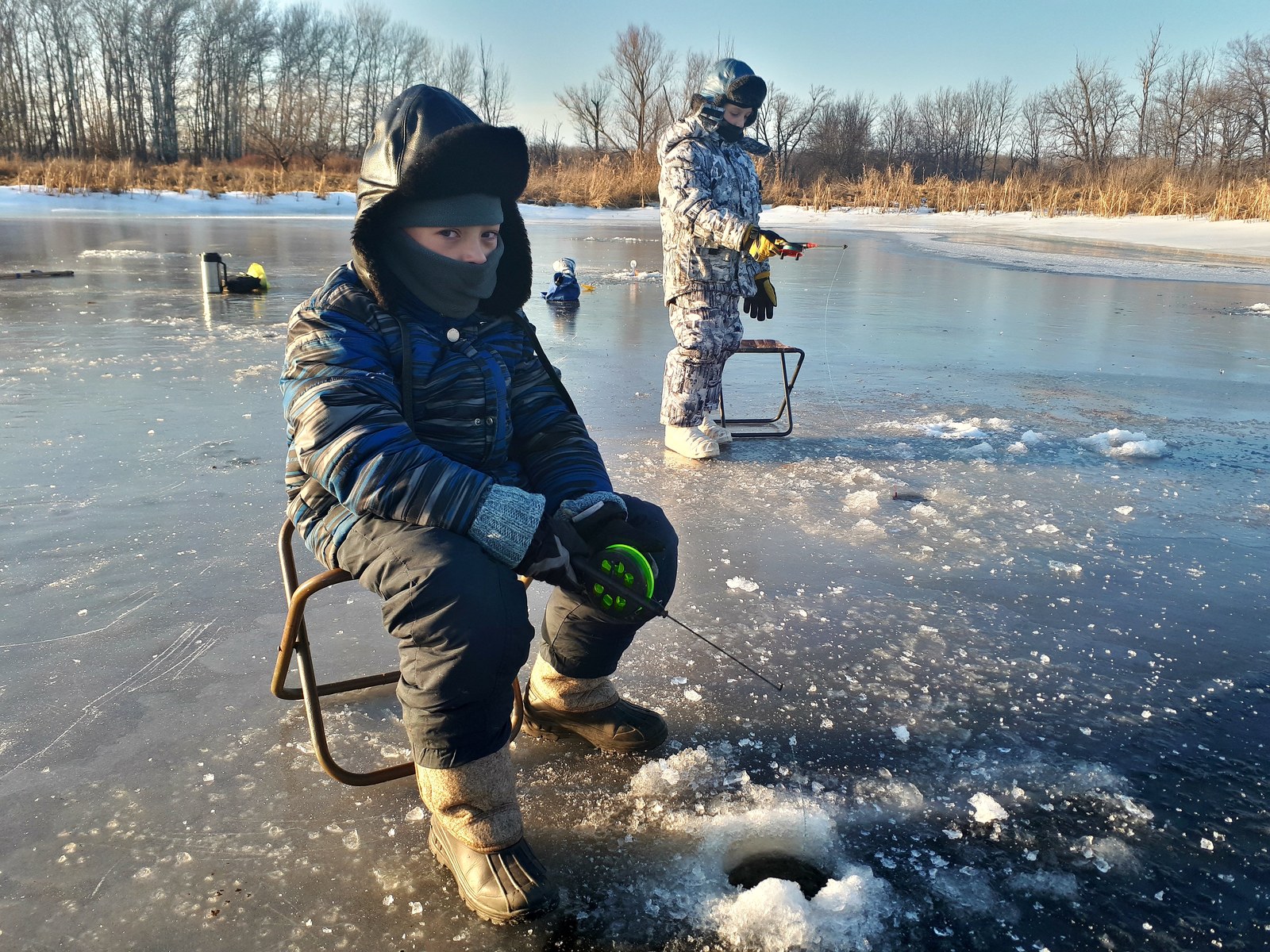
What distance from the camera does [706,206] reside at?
185 inches

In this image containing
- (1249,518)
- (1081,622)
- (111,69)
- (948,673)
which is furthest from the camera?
(111,69)

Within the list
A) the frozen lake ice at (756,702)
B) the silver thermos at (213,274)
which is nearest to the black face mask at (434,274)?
the frozen lake ice at (756,702)

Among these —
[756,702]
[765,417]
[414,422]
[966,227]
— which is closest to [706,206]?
[765,417]

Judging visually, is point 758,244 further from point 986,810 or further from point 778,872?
point 778,872

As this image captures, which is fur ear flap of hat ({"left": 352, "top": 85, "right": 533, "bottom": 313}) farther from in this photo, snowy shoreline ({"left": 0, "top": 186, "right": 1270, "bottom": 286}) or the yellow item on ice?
snowy shoreline ({"left": 0, "top": 186, "right": 1270, "bottom": 286})

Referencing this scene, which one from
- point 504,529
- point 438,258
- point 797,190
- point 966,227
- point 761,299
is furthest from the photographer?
point 797,190

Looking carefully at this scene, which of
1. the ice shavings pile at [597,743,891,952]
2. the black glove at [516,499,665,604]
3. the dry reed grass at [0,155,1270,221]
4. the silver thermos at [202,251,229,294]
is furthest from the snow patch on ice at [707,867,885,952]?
the dry reed grass at [0,155,1270,221]

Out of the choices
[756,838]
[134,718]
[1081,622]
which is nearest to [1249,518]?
[1081,622]

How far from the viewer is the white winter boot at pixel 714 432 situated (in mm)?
5129

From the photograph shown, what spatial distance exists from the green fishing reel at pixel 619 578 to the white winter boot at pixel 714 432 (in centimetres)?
312

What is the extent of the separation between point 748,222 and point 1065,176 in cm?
4811

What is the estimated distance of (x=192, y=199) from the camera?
31703 millimetres

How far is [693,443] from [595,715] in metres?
2.76

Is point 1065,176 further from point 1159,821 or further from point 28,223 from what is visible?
point 1159,821
